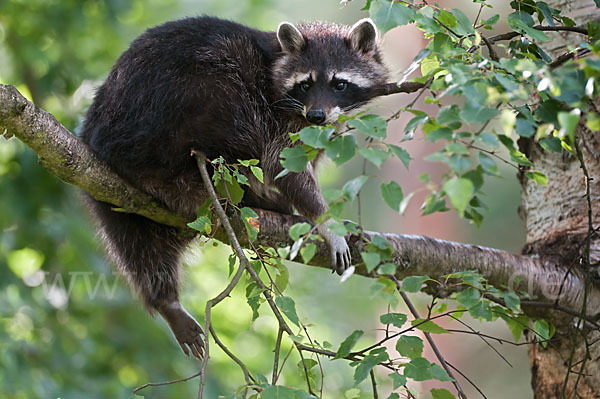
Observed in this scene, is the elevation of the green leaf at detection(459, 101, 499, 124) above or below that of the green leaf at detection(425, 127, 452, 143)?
above

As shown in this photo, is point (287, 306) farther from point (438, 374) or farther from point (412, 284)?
point (438, 374)

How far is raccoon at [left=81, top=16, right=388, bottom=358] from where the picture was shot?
2.90 metres

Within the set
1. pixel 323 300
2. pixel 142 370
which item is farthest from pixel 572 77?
pixel 323 300

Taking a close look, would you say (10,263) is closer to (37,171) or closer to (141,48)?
(37,171)

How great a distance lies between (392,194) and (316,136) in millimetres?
241

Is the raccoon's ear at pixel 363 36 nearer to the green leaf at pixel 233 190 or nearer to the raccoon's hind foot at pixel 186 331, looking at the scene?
the green leaf at pixel 233 190

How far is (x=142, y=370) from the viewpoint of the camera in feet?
16.8

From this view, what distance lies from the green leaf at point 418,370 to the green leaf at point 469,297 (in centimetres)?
26

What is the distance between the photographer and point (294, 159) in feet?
5.59

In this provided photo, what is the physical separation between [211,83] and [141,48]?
364 millimetres

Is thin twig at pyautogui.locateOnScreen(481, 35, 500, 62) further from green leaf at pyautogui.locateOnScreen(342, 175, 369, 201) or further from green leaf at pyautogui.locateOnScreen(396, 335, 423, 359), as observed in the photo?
green leaf at pyautogui.locateOnScreen(396, 335, 423, 359)

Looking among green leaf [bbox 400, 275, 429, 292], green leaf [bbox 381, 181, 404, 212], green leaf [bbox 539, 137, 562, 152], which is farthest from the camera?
green leaf [bbox 400, 275, 429, 292]

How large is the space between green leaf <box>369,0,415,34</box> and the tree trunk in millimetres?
1348

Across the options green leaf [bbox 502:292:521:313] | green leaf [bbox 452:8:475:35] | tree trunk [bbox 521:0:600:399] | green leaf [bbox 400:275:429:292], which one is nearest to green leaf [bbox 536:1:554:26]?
green leaf [bbox 452:8:475:35]
